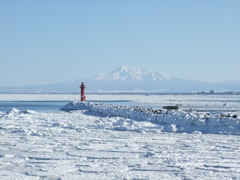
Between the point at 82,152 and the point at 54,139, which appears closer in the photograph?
the point at 82,152

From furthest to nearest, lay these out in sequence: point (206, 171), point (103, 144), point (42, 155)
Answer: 1. point (103, 144)
2. point (42, 155)
3. point (206, 171)

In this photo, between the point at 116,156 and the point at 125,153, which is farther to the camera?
the point at 125,153

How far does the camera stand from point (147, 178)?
501cm

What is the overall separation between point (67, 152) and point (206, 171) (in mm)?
2450

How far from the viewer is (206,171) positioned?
541 centimetres

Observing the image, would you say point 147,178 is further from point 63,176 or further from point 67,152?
point 67,152

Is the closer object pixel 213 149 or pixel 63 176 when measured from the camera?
pixel 63 176

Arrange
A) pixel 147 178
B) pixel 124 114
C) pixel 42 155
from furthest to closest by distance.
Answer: pixel 124 114 < pixel 42 155 < pixel 147 178

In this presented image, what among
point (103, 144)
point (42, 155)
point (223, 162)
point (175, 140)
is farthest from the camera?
point (175, 140)

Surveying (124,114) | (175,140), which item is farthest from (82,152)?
(124,114)

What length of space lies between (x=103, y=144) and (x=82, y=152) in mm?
1114

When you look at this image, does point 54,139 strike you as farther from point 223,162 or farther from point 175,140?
point 223,162

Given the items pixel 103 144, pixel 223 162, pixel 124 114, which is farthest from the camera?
pixel 124 114

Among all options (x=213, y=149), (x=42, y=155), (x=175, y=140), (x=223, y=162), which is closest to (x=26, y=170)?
(x=42, y=155)
